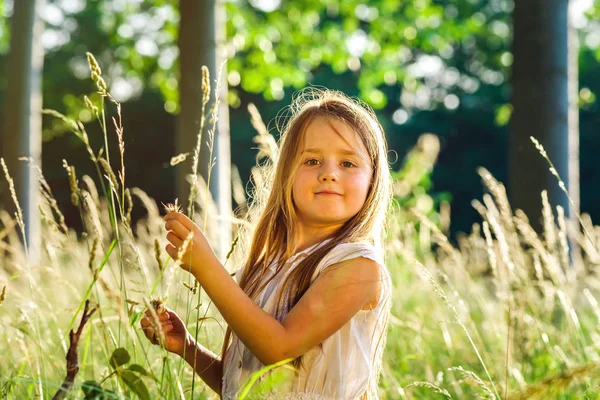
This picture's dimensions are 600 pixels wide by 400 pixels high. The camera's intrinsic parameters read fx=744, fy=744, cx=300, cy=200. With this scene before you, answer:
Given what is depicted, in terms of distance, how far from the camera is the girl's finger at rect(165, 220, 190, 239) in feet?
4.48

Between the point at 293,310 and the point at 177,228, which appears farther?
the point at 293,310

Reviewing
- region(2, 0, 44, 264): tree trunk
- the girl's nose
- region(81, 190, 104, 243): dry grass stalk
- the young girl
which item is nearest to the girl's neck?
the young girl

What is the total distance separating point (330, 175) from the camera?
1725 mm

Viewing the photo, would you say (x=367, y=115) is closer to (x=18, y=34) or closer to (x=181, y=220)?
(x=181, y=220)

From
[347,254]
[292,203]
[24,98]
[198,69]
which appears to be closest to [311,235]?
[292,203]

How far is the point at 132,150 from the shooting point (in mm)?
21719

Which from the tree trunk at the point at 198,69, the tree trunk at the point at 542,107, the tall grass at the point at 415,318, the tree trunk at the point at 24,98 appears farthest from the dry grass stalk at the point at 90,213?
the tree trunk at the point at 24,98

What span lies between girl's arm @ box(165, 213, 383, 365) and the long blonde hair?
178mm

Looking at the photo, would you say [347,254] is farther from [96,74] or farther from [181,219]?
[96,74]

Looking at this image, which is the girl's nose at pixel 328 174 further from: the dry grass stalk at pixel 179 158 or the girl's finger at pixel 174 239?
the girl's finger at pixel 174 239

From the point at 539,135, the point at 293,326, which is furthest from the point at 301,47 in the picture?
the point at 293,326

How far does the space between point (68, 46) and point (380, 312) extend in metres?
20.8

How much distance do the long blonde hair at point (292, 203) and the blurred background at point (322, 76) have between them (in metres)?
0.40

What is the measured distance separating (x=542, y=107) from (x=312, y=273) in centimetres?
249
